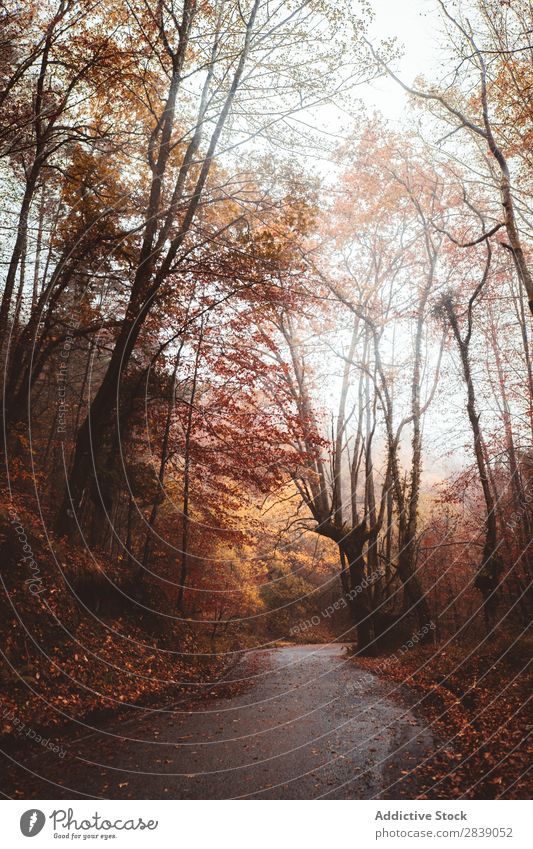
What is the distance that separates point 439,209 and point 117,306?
972cm

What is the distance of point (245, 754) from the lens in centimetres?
549

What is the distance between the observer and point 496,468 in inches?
575

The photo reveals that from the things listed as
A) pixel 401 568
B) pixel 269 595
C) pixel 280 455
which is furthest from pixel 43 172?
pixel 269 595

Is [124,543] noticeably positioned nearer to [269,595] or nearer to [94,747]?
[94,747]
